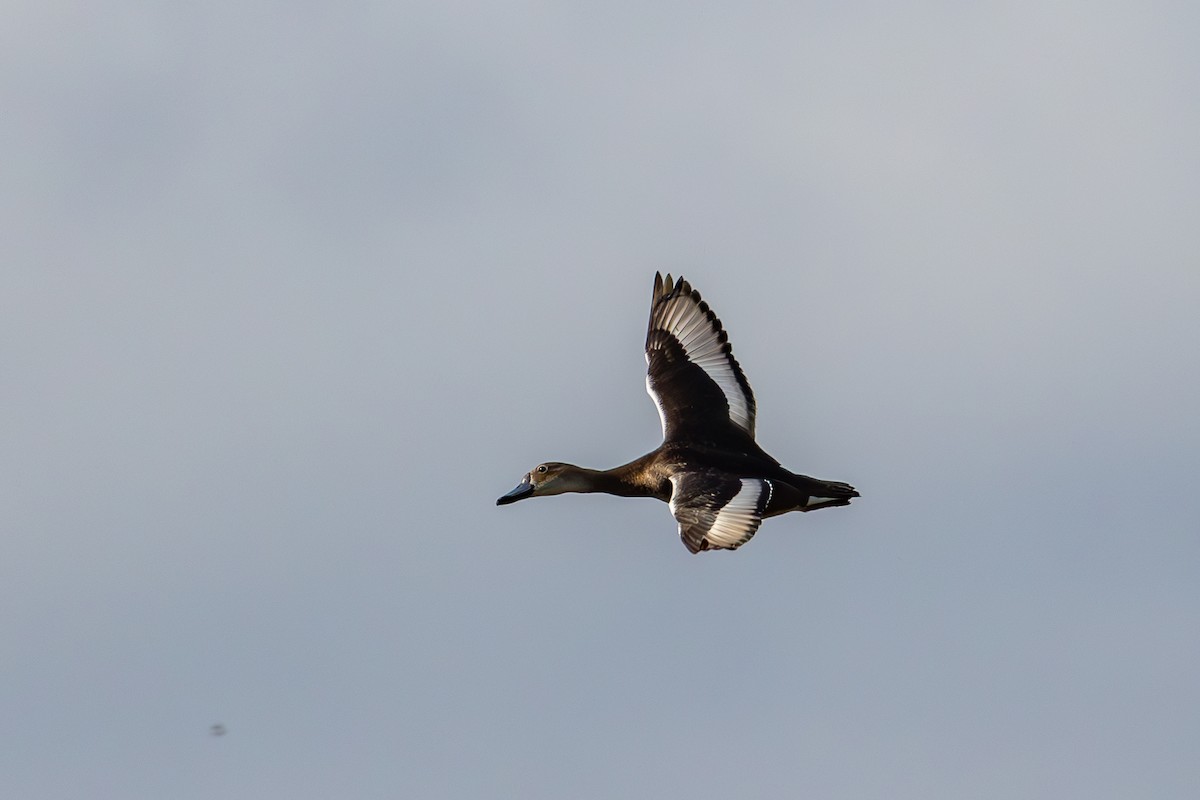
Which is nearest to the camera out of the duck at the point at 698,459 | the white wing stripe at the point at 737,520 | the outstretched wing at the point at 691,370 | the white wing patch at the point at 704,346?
the white wing stripe at the point at 737,520

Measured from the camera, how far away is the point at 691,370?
30562 millimetres

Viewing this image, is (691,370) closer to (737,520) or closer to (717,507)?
(717,507)

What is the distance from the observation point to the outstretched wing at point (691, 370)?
29.7 meters

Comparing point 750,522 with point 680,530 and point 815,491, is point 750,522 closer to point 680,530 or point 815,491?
point 680,530

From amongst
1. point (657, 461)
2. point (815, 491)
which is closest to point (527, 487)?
point (657, 461)

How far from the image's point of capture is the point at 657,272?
103 ft

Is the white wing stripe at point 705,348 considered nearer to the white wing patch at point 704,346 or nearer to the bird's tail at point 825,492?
the white wing patch at point 704,346

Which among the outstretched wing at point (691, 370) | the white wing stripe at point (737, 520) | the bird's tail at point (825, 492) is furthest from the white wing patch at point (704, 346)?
the white wing stripe at point (737, 520)

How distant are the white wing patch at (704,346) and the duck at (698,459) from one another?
2cm

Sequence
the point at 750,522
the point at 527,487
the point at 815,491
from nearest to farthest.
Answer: the point at 750,522 < the point at 815,491 < the point at 527,487

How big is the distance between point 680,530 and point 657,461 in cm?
370

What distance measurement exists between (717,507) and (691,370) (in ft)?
17.8

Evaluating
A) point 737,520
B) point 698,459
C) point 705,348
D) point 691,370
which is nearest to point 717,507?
point 737,520

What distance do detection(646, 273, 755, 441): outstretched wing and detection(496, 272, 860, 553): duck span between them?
0.05 feet
